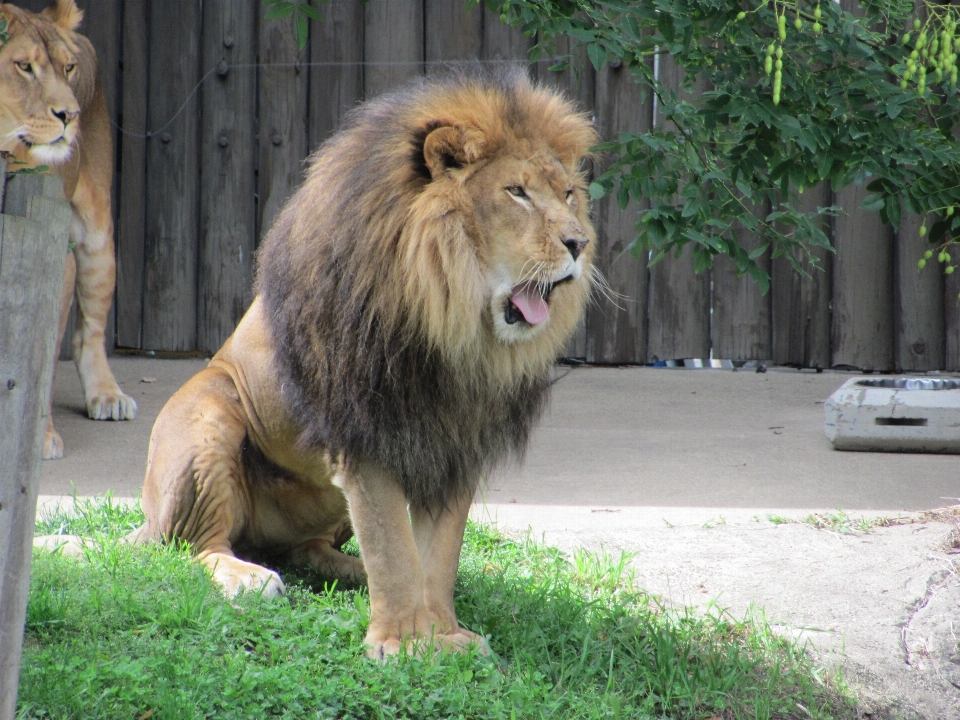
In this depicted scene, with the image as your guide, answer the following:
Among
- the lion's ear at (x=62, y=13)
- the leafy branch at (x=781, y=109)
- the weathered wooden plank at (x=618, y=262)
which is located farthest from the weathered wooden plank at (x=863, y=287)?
the lion's ear at (x=62, y=13)

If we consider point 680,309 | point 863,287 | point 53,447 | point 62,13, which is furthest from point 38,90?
point 863,287

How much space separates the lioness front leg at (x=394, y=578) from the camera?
9.45ft

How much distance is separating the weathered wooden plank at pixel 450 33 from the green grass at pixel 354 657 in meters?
4.65

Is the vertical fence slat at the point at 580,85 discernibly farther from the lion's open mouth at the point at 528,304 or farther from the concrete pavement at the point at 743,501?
the lion's open mouth at the point at 528,304

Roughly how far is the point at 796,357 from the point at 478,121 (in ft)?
15.9

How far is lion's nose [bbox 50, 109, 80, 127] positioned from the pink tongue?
2971mm

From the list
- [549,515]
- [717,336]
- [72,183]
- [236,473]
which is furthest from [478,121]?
[717,336]

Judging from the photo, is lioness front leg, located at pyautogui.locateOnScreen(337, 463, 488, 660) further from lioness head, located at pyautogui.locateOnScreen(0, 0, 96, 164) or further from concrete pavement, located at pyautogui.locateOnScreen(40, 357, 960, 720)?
lioness head, located at pyautogui.locateOnScreen(0, 0, 96, 164)

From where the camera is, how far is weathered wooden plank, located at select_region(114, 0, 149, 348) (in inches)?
291

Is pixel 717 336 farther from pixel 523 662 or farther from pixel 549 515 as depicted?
pixel 523 662

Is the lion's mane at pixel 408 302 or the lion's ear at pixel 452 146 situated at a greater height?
the lion's ear at pixel 452 146

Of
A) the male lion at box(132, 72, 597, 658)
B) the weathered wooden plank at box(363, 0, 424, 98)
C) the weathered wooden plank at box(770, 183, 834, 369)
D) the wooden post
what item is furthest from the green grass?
the weathered wooden plank at box(363, 0, 424, 98)

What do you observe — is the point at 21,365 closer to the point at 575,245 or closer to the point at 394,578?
the point at 394,578

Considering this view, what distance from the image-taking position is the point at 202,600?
290 centimetres
